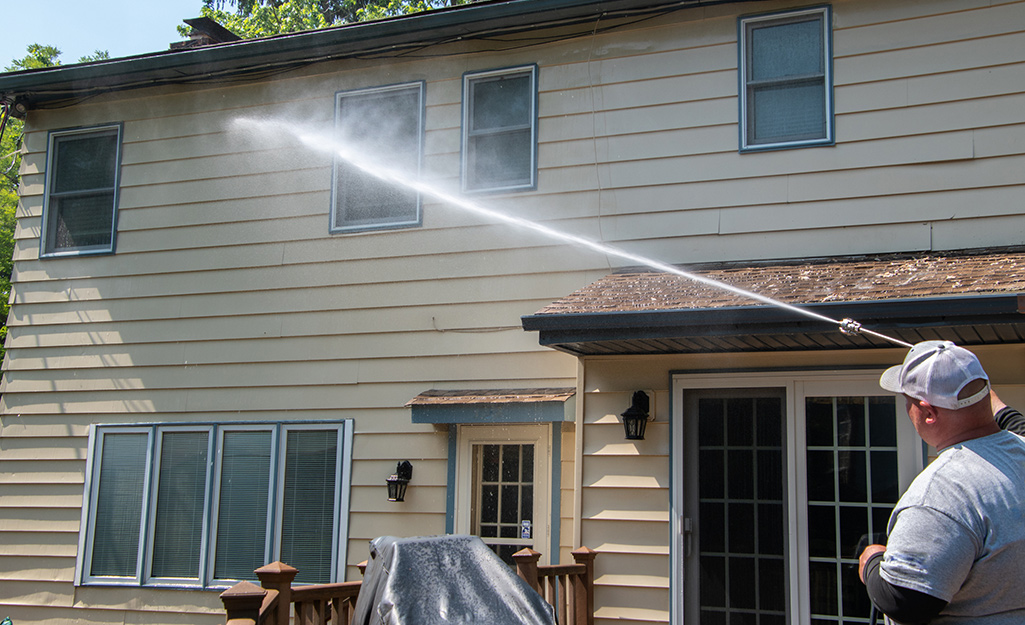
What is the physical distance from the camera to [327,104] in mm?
8719

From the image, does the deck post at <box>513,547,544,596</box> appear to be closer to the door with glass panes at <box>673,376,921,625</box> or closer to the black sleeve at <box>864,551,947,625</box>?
the door with glass panes at <box>673,376,921,625</box>

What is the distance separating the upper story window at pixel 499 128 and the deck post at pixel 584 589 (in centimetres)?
313

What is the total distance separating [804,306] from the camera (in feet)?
18.3

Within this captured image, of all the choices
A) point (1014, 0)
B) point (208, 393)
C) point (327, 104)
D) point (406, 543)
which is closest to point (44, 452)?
point (208, 393)

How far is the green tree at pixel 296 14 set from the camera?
2514cm

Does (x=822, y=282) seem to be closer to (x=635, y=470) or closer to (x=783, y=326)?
(x=783, y=326)

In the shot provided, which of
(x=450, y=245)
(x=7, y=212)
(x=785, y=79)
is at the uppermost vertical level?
(x=7, y=212)

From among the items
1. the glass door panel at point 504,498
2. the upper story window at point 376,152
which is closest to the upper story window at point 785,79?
the upper story window at point 376,152

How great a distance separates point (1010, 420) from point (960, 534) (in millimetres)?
940

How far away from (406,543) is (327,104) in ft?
17.6

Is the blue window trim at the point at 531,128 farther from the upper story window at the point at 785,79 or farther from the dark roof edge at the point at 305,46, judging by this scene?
the upper story window at the point at 785,79

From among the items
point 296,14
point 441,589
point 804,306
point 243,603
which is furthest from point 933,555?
point 296,14

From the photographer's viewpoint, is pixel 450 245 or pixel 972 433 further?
pixel 450 245

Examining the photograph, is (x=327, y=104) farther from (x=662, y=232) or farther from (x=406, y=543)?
(x=406, y=543)
